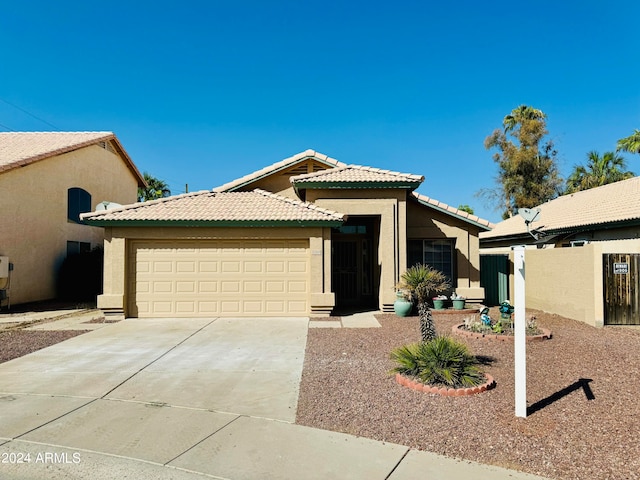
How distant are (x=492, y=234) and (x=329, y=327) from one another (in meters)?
16.8

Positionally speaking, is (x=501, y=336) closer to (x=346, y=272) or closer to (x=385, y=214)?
(x=385, y=214)

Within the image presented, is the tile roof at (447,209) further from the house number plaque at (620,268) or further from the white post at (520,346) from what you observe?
the white post at (520,346)

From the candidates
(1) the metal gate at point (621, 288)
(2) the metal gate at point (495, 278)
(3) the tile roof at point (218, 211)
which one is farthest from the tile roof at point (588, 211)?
(3) the tile roof at point (218, 211)

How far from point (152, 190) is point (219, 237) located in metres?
27.5

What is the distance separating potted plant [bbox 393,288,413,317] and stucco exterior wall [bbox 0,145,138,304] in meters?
14.2

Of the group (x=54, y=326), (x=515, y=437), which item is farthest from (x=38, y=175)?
(x=515, y=437)

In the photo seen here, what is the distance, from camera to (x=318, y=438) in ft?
16.2

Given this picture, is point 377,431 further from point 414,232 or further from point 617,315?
point 414,232

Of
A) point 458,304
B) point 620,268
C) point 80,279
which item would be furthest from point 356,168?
point 80,279

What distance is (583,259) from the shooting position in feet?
40.3

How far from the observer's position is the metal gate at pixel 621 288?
1155 centimetres

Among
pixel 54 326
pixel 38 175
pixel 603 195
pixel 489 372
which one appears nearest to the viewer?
pixel 489 372

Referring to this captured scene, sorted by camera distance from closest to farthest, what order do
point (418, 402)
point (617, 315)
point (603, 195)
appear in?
point (418, 402) < point (617, 315) < point (603, 195)

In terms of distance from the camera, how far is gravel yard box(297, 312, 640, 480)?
176 inches
